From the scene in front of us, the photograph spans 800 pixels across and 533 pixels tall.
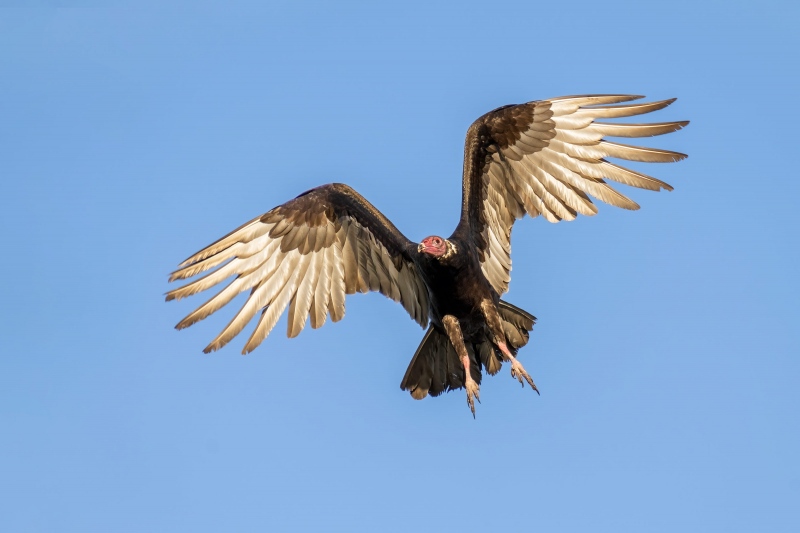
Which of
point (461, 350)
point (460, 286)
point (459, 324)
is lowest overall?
point (461, 350)

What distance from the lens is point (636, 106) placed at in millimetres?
9539

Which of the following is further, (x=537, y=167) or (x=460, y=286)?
(x=537, y=167)

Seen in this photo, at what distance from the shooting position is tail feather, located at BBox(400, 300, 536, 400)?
10.0 metres

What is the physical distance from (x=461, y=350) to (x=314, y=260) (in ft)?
6.89

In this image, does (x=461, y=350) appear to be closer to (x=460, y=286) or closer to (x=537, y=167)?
(x=460, y=286)

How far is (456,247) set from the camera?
31.0ft

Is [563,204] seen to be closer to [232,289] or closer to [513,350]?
[513,350]

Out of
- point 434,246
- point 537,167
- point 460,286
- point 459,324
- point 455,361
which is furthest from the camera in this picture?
point 537,167

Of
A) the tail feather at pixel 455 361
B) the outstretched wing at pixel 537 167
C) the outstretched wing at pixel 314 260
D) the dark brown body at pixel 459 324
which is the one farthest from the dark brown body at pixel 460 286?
the outstretched wing at pixel 314 260

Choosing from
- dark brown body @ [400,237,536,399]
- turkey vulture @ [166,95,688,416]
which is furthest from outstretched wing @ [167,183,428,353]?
dark brown body @ [400,237,536,399]

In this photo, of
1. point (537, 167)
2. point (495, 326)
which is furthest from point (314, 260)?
point (537, 167)

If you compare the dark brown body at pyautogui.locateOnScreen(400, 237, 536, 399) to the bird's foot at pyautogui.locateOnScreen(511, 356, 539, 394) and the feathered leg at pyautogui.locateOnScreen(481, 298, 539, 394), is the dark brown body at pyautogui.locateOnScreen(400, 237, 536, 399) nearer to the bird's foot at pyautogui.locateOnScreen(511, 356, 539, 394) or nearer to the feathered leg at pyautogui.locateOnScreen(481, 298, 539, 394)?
the feathered leg at pyautogui.locateOnScreen(481, 298, 539, 394)

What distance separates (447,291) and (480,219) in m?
1.20

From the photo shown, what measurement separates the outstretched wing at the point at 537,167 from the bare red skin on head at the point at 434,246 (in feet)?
2.28
